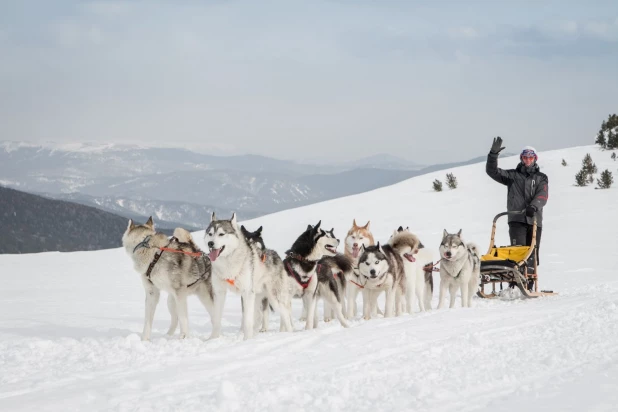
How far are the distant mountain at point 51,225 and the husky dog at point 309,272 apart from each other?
10001 cm

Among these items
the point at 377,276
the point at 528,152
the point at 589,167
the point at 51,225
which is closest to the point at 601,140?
the point at 589,167

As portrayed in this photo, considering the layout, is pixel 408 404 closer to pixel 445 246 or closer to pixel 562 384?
pixel 562 384

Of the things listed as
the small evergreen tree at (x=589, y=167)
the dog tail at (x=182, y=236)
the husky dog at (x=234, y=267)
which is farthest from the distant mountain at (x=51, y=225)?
the husky dog at (x=234, y=267)

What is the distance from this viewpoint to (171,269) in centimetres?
580

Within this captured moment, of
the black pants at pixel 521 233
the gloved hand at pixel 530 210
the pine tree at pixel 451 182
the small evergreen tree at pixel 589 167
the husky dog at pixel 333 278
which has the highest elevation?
the small evergreen tree at pixel 589 167

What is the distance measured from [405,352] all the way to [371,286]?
246cm

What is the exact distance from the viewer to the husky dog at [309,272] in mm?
6246

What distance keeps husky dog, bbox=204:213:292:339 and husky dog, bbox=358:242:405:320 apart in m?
1.34

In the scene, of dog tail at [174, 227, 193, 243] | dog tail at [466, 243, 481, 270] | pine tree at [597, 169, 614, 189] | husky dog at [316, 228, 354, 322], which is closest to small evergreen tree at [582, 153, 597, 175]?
pine tree at [597, 169, 614, 189]

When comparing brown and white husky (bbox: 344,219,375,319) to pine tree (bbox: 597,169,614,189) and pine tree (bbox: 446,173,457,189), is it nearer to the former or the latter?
pine tree (bbox: 597,169,614,189)

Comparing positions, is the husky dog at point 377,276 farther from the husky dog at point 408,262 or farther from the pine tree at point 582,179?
the pine tree at point 582,179

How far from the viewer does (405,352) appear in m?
4.36

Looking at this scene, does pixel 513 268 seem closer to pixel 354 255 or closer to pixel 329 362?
pixel 354 255

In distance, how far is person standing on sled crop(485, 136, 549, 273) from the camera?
7.73 metres
